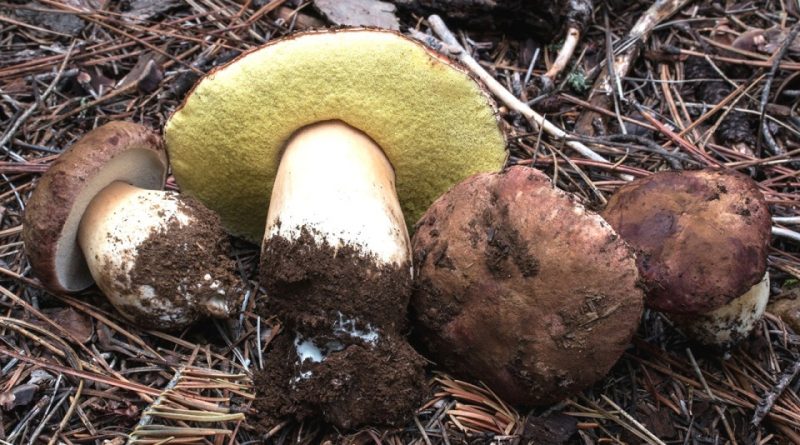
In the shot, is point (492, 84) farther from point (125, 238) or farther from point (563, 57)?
point (125, 238)

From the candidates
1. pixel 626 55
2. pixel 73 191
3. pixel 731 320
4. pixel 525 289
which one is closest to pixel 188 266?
pixel 73 191

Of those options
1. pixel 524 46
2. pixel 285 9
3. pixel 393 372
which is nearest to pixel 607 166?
pixel 524 46

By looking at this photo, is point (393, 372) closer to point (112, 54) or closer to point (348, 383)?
point (348, 383)

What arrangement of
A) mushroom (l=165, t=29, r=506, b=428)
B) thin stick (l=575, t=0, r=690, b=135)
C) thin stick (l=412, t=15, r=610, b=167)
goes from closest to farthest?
mushroom (l=165, t=29, r=506, b=428) → thin stick (l=412, t=15, r=610, b=167) → thin stick (l=575, t=0, r=690, b=135)

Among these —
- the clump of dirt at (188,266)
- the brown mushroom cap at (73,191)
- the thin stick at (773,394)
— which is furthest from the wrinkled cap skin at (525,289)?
the brown mushroom cap at (73,191)

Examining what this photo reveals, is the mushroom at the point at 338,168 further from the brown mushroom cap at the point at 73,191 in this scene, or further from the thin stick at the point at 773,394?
the thin stick at the point at 773,394

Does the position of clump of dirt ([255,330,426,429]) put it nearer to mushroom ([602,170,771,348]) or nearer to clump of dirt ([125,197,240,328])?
clump of dirt ([125,197,240,328])

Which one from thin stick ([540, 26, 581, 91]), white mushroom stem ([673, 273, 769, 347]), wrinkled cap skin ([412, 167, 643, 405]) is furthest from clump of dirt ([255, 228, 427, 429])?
thin stick ([540, 26, 581, 91])
